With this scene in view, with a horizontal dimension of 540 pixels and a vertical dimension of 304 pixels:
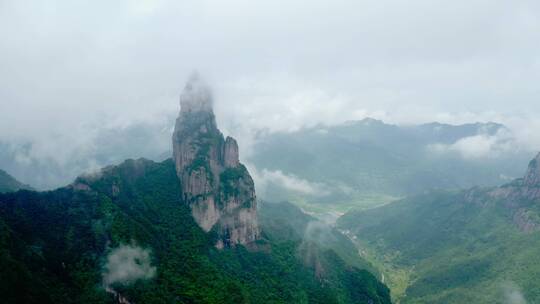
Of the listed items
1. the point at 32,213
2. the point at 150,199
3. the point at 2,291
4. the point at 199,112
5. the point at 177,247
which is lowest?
the point at 2,291

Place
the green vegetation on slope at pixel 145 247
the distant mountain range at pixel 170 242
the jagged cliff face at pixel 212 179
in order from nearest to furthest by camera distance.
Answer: the green vegetation on slope at pixel 145 247, the distant mountain range at pixel 170 242, the jagged cliff face at pixel 212 179

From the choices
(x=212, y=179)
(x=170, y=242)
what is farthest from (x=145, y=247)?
(x=212, y=179)

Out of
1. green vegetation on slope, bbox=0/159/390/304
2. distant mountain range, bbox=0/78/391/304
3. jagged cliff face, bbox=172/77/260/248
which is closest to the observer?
green vegetation on slope, bbox=0/159/390/304

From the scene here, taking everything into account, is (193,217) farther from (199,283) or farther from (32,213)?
(32,213)

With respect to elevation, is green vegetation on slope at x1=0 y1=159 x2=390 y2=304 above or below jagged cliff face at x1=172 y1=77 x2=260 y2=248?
below

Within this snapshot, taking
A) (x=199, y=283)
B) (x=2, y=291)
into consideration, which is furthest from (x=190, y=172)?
(x=2, y=291)

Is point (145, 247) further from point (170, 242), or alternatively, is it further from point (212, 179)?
point (212, 179)

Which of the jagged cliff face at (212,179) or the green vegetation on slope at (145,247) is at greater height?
the jagged cliff face at (212,179)

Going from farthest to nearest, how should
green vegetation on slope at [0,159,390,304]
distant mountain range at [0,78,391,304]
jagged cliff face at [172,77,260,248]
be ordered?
1. jagged cliff face at [172,77,260,248]
2. distant mountain range at [0,78,391,304]
3. green vegetation on slope at [0,159,390,304]
